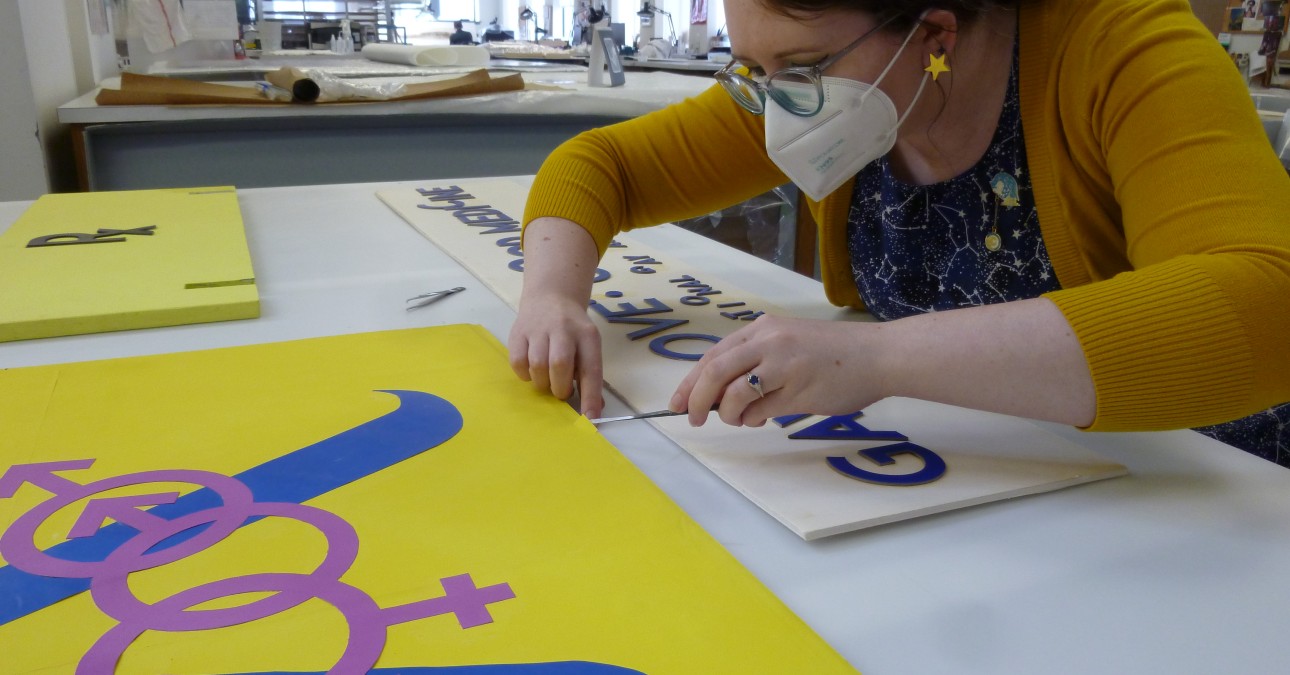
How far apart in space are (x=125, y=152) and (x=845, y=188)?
1.50 metres

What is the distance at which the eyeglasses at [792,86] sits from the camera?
2.39 ft

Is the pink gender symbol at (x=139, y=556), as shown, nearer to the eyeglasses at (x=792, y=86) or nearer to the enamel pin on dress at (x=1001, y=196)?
the eyeglasses at (x=792, y=86)

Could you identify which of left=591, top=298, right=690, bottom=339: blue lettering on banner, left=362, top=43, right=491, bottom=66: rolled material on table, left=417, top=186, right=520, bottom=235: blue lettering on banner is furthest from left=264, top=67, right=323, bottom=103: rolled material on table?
left=591, top=298, right=690, bottom=339: blue lettering on banner

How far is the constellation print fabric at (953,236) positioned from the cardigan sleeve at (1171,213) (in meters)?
0.06

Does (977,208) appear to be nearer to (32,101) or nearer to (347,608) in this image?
(347,608)

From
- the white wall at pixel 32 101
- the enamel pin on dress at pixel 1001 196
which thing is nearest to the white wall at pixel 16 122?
the white wall at pixel 32 101

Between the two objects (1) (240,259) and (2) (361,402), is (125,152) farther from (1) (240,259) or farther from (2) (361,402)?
(2) (361,402)

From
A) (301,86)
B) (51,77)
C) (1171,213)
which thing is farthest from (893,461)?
(51,77)

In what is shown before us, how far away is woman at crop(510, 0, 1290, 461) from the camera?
21.4 inches

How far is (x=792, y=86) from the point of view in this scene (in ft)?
2.46

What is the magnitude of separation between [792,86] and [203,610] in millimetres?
564

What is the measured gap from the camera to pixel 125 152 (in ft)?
5.90

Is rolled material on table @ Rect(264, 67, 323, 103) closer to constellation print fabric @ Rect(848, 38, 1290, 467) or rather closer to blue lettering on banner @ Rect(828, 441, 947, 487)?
constellation print fabric @ Rect(848, 38, 1290, 467)

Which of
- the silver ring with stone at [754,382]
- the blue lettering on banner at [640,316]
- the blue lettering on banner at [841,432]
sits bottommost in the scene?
the blue lettering on banner at [640,316]
